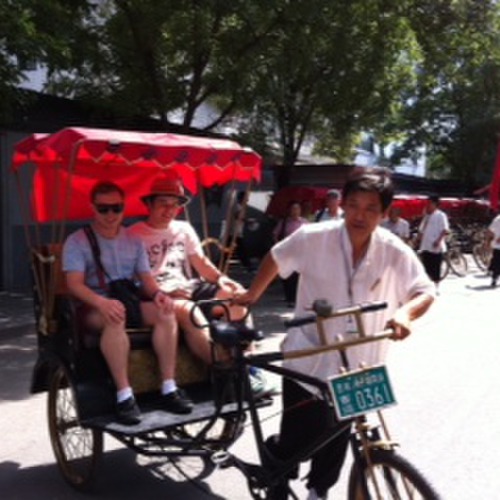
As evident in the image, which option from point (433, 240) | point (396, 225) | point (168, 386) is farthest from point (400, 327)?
point (396, 225)

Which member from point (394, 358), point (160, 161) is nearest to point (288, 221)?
point (394, 358)

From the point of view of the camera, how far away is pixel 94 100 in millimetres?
12719

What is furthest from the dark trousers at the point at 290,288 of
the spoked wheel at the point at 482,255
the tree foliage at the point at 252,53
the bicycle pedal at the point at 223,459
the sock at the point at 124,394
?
the bicycle pedal at the point at 223,459

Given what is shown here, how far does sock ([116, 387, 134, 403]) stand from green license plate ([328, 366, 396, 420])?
56.4 inches

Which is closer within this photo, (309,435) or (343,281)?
(343,281)

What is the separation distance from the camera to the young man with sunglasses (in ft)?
13.6

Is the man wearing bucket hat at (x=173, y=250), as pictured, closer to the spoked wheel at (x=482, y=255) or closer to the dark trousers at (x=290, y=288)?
the dark trousers at (x=290, y=288)

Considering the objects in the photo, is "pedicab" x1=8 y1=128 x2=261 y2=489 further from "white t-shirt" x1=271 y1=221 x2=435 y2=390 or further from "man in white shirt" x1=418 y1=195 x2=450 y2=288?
"man in white shirt" x1=418 y1=195 x2=450 y2=288

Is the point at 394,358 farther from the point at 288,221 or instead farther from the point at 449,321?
the point at 288,221

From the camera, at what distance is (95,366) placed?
4.33m

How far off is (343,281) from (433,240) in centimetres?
1050

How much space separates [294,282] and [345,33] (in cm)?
412

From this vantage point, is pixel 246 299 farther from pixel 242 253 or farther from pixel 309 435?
pixel 242 253

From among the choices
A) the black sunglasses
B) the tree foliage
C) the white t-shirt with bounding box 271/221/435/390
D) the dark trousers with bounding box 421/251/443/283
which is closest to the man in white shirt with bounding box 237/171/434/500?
the white t-shirt with bounding box 271/221/435/390
